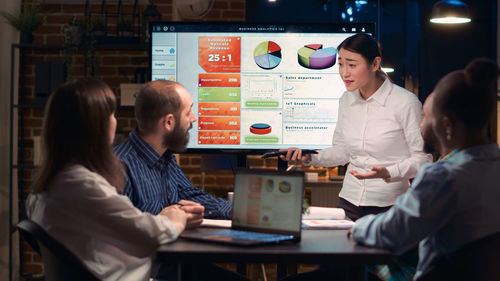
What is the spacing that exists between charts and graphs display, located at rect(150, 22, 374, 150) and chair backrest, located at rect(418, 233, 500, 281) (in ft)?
5.49

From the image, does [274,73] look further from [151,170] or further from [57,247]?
[57,247]

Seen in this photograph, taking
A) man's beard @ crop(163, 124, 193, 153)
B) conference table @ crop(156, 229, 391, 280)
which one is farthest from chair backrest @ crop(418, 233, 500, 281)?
man's beard @ crop(163, 124, 193, 153)

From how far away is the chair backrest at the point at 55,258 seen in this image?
1368 millimetres

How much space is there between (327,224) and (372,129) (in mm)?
810

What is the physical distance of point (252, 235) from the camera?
158 centimetres

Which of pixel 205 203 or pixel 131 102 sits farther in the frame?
pixel 131 102

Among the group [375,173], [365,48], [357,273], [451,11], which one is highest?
[451,11]

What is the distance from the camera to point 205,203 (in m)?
2.31

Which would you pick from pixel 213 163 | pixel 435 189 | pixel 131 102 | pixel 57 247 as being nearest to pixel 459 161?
pixel 435 189

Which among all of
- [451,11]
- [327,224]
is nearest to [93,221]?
[327,224]

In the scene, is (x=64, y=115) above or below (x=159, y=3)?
below

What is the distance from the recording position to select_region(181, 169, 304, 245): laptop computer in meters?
1.56

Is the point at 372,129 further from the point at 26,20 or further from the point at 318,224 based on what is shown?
the point at 26,20

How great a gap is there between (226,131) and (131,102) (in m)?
1.41
